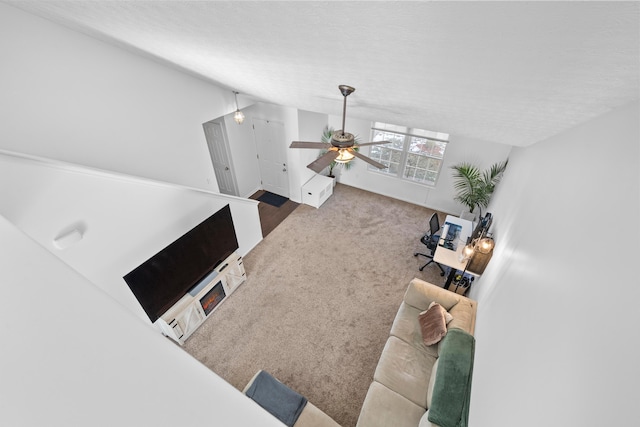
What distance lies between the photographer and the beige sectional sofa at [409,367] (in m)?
2.69

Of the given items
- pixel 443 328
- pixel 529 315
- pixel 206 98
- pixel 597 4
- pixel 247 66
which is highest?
pixel 597 4

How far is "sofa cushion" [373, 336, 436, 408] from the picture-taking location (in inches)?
115

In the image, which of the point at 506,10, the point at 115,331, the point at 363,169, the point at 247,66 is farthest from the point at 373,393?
the point at 363,169

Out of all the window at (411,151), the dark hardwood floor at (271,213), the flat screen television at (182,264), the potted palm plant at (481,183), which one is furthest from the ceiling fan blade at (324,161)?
the window at (411,151)

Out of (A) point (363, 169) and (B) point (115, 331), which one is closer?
(B) point (115, 331)

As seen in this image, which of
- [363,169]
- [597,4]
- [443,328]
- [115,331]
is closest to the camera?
[115,331]

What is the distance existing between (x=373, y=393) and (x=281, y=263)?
2722mm

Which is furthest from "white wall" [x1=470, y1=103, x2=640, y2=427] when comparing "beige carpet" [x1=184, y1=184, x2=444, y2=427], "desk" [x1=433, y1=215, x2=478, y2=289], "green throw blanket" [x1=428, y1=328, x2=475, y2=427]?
"beige carpet" [x1=184, y1=184, x2=444, y2=427]

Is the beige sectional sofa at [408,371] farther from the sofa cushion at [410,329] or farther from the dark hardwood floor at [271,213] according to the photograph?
the dark hardwood floor at [271,213]

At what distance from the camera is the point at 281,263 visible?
5.01 meters

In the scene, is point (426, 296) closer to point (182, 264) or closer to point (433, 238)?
point (433, 238)

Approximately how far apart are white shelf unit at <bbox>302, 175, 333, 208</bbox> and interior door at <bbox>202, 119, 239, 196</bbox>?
173 cm

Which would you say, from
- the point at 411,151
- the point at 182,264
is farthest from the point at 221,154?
the point at 411,151

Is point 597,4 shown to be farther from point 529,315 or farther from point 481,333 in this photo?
point 481,333
